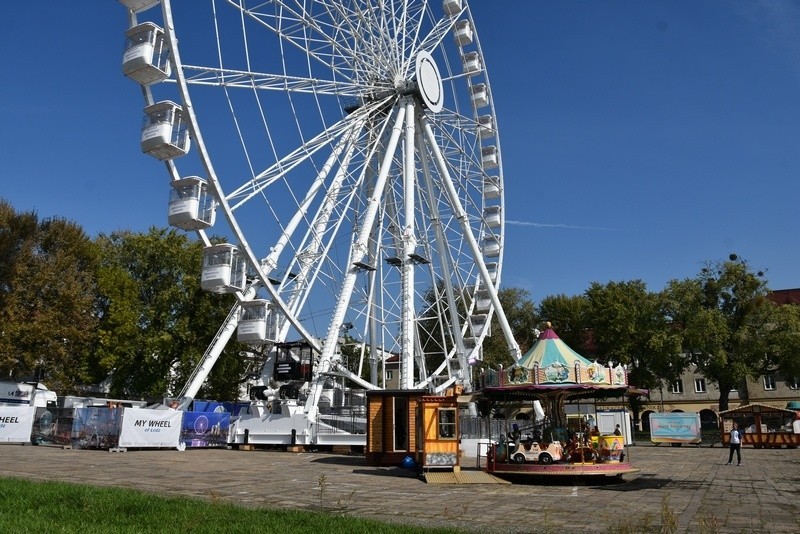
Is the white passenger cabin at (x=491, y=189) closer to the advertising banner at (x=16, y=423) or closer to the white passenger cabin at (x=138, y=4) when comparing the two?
the white passenger cabin at (x=138, y=4)

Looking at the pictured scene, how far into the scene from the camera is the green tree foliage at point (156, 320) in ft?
145

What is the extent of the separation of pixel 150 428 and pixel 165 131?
42.3 feet

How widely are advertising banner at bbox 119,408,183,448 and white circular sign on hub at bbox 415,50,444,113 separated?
17.7 metres

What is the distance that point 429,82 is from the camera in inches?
1313

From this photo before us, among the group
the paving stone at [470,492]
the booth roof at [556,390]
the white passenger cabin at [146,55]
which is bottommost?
the paving stone at [470,492]

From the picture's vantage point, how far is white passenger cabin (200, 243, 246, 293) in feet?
76.1

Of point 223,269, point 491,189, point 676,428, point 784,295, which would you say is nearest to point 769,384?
point 784,295

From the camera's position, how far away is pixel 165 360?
45.1 metres

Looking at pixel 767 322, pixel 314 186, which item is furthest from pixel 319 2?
pixel 767 322

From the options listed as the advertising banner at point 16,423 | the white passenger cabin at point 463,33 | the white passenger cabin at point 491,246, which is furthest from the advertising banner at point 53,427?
the white passenger cabin at point 463,33

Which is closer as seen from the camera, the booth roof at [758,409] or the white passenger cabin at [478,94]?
the white passenger cabin at [478,94]

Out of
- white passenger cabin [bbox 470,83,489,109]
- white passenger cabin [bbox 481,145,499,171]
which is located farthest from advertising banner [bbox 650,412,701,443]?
white passenger cabin [bbox 470,83,489,109]

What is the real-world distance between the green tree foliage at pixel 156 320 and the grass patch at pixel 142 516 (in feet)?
113

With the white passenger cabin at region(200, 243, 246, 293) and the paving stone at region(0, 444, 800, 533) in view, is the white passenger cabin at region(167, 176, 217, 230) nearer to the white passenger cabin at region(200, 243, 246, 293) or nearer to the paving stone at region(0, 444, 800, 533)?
the white passenger cabin at region(200, 243, 246, 293)
